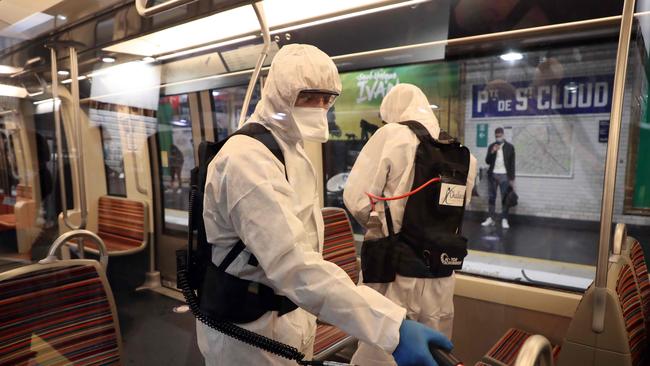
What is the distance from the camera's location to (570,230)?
10.9 feet

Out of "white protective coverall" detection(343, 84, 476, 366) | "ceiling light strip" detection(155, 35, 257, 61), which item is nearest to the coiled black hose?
"white protective coverall" detection(343, 84, 476, 366)

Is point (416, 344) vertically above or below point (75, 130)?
below

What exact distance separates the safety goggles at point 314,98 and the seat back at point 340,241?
4.52ft

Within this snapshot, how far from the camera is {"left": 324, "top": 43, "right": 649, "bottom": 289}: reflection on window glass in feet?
9.00

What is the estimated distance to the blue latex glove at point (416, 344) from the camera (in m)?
0.96

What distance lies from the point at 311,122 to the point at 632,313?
5.56 feet

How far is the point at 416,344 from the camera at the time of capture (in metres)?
0.97

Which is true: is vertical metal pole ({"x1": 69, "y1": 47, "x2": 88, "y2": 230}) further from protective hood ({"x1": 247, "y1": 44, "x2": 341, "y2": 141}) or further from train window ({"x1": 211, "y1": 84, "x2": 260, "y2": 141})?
protective hood ({"x1": 247, "y1": 44, "x2": 341, "y2": 141})

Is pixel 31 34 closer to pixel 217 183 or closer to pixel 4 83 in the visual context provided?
pixel 4 83

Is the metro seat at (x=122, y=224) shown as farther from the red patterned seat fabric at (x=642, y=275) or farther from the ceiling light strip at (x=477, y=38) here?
the red patterned seat fabric at (x=642, y=275)

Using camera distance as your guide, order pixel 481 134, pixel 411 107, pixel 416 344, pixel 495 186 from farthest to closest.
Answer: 1. pixel 495 186
2. pixel 481 134
3. pixel 411 107
4. pixel 416 344

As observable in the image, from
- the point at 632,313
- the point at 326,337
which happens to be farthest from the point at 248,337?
the point at 632,313

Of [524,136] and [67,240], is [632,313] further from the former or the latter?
[67,240]

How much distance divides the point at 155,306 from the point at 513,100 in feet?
10.0
